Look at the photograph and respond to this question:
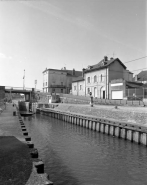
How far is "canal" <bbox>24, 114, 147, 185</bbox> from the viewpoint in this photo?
329 inches

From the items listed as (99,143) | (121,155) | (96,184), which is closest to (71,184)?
(96,184)

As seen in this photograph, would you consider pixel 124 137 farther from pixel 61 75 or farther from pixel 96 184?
pixel 61 75

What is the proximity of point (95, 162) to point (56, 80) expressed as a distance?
2352 inches

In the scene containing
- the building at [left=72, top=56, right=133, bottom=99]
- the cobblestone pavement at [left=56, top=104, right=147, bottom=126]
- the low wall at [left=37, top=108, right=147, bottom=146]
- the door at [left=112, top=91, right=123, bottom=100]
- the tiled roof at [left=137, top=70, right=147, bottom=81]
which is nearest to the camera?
the low wall at [left=37, top=108, right=147, bottom=146]

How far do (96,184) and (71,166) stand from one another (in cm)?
238

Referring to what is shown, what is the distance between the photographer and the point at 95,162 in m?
10.5

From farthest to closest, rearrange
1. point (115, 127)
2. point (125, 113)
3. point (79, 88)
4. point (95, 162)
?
point (79, 88)
point (125, 113)
point (115, 127)
point (95, 162)

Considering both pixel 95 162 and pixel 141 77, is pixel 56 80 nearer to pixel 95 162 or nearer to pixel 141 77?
pixel 141 77

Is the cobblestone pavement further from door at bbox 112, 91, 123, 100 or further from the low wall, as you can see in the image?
door at bbox 112, 91, 123, 100

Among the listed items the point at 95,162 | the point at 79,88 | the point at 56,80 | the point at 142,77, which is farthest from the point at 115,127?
the point at 56,80

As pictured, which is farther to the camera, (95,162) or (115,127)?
(115,127)

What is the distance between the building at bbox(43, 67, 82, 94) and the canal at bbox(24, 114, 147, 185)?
53.3 meters

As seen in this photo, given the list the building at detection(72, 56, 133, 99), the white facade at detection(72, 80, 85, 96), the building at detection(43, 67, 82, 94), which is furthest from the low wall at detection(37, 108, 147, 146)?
the building at detection(43, 67, 82, 94)

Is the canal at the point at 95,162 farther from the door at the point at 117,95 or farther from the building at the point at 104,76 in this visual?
the building at the point at 104,76
